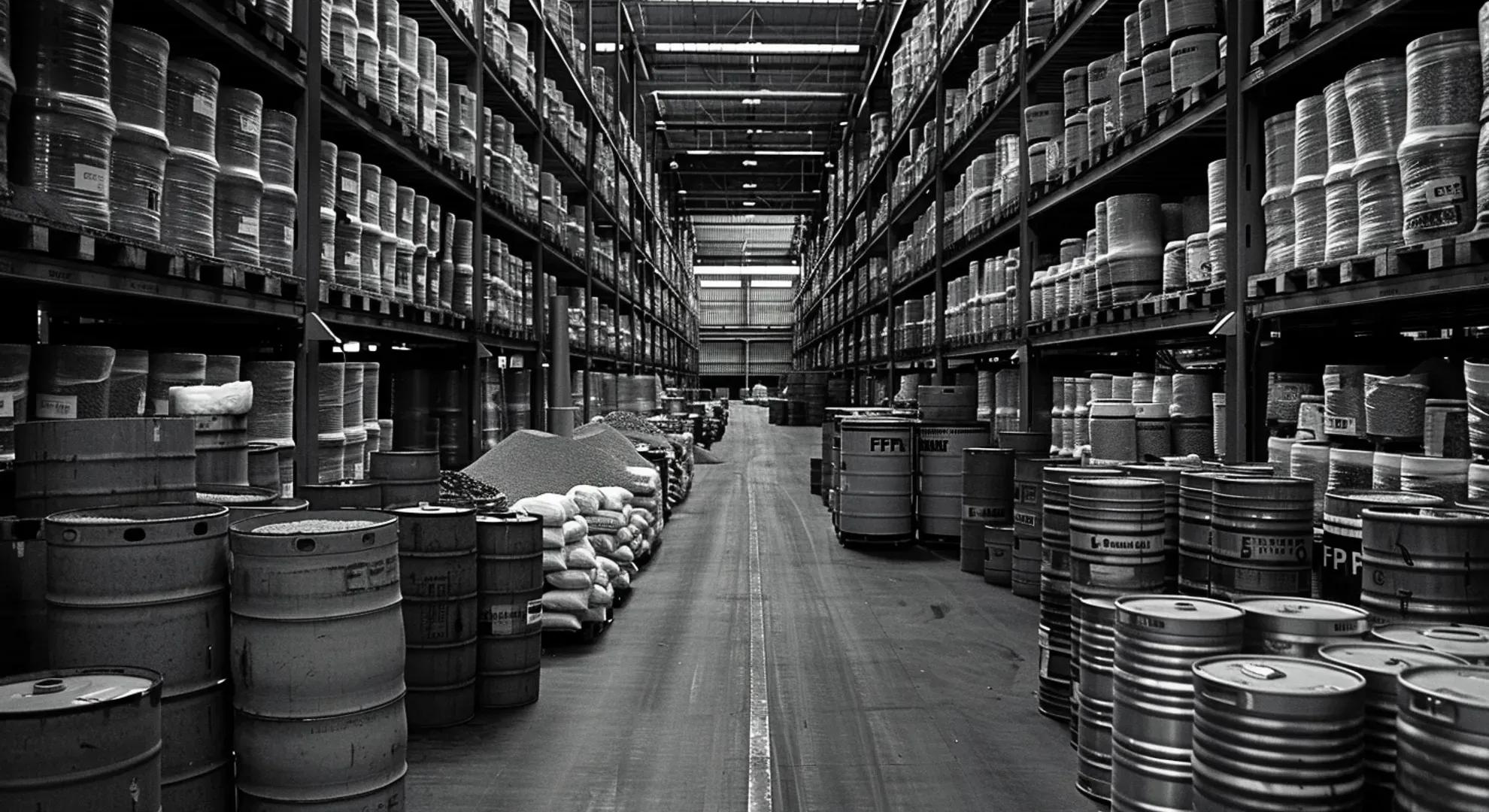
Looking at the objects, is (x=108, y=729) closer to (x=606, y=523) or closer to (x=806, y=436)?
(x=606, y=523)

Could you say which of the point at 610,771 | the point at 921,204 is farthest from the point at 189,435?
the point at 921,204

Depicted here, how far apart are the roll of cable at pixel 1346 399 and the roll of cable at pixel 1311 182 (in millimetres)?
516

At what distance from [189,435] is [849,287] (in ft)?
63.5

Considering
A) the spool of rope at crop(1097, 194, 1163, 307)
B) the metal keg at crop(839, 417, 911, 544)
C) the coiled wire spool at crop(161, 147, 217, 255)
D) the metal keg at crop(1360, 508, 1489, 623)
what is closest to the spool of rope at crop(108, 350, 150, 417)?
the coiled wire spool at crop(161, 147, 217, 255)

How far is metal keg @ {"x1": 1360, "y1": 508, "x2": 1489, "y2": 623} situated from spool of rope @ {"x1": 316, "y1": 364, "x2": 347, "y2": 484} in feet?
16.4

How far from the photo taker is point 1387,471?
147 inches

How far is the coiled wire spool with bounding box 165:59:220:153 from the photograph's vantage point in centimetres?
388

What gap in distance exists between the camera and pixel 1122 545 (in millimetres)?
3316

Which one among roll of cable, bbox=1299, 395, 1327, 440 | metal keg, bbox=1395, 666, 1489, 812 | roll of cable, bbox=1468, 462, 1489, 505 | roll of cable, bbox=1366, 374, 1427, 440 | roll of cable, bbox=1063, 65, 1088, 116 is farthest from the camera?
roll of cable, bbox=1063, 65, 1088, 116

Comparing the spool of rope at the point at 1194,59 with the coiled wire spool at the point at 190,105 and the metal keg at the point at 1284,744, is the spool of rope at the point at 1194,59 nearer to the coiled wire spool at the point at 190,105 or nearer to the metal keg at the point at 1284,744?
the metal keg at the point at 1284,744

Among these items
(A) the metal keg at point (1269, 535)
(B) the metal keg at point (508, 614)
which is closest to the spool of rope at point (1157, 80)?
(A) the metal keg at point (1269, 535)

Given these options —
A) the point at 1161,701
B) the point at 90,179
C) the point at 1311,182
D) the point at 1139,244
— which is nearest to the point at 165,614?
the point at 90,179

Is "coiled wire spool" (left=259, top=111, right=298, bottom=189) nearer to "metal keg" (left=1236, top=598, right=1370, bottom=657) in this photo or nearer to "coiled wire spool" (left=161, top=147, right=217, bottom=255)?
"coiled wire spool" (left=161, top=147, right=217, bottom=255)

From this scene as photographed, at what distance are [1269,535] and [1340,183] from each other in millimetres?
1791
